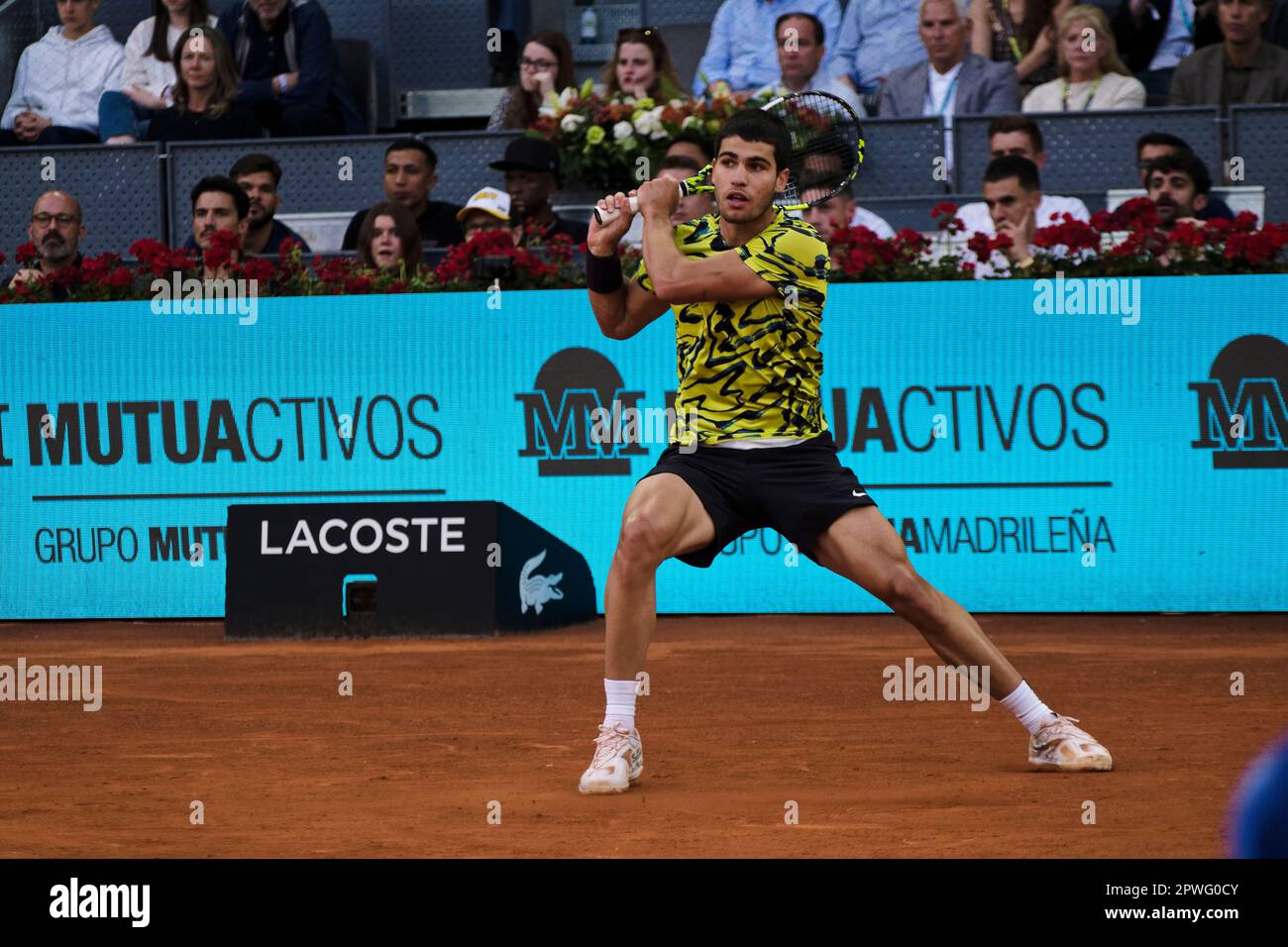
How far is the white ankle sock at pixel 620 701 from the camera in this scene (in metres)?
5.33

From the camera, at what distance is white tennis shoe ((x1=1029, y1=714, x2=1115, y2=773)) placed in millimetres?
5500

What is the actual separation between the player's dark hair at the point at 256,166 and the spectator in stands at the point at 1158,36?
632 cm

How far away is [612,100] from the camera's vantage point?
12.4m

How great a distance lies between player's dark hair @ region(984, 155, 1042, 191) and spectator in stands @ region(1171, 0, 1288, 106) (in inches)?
91.9

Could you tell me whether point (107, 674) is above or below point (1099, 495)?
below

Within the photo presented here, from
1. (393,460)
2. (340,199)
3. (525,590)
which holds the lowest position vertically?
(525,590)

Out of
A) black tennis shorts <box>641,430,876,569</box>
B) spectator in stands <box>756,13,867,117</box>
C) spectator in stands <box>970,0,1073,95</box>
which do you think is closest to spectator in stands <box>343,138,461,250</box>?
spectator in stands <box>756,13,867,117</box>

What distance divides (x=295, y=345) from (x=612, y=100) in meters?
3.09

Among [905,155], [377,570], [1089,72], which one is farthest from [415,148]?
[1089,72]

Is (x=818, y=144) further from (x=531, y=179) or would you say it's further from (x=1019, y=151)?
(x=531, y=179)
